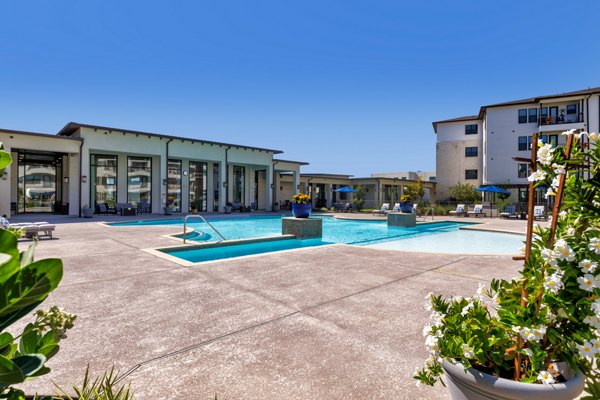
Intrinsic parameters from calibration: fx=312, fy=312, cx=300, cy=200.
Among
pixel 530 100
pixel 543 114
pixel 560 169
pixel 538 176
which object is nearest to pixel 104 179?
pixel 538 176

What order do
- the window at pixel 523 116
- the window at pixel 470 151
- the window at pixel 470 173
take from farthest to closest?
1. the window at pixel 470 151
2. the window at pixel 470 173
3. the window at pixel 523 116

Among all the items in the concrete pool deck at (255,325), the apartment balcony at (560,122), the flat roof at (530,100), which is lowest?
the concrete pool deck at (255,325)

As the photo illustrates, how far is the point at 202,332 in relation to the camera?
3182 mm

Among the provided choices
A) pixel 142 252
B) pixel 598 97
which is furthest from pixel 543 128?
pixel 142 252

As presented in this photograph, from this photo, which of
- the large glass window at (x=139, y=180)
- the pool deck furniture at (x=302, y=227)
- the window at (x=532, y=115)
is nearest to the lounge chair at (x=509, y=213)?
the window at (x=532, y=115)

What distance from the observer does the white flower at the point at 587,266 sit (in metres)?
1.33

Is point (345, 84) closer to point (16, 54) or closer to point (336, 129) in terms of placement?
point (336, 129)

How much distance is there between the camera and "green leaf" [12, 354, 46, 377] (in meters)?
0.86

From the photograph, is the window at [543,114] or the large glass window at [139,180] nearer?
the large glass window at [139,180]

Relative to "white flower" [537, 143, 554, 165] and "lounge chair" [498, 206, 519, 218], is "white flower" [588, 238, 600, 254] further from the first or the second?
"lounge chair" [498, 206, 519, 218]

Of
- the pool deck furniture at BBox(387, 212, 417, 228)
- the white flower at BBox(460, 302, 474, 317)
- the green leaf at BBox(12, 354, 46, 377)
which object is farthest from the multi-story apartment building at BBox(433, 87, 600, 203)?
the green leaf at BBox(12, 354, 46, 377)

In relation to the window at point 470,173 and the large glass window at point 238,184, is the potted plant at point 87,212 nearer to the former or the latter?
the large glass window at point 238,184

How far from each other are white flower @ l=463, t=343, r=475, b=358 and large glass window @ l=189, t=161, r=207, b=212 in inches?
955

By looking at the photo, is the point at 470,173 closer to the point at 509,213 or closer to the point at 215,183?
the point at 509,213
